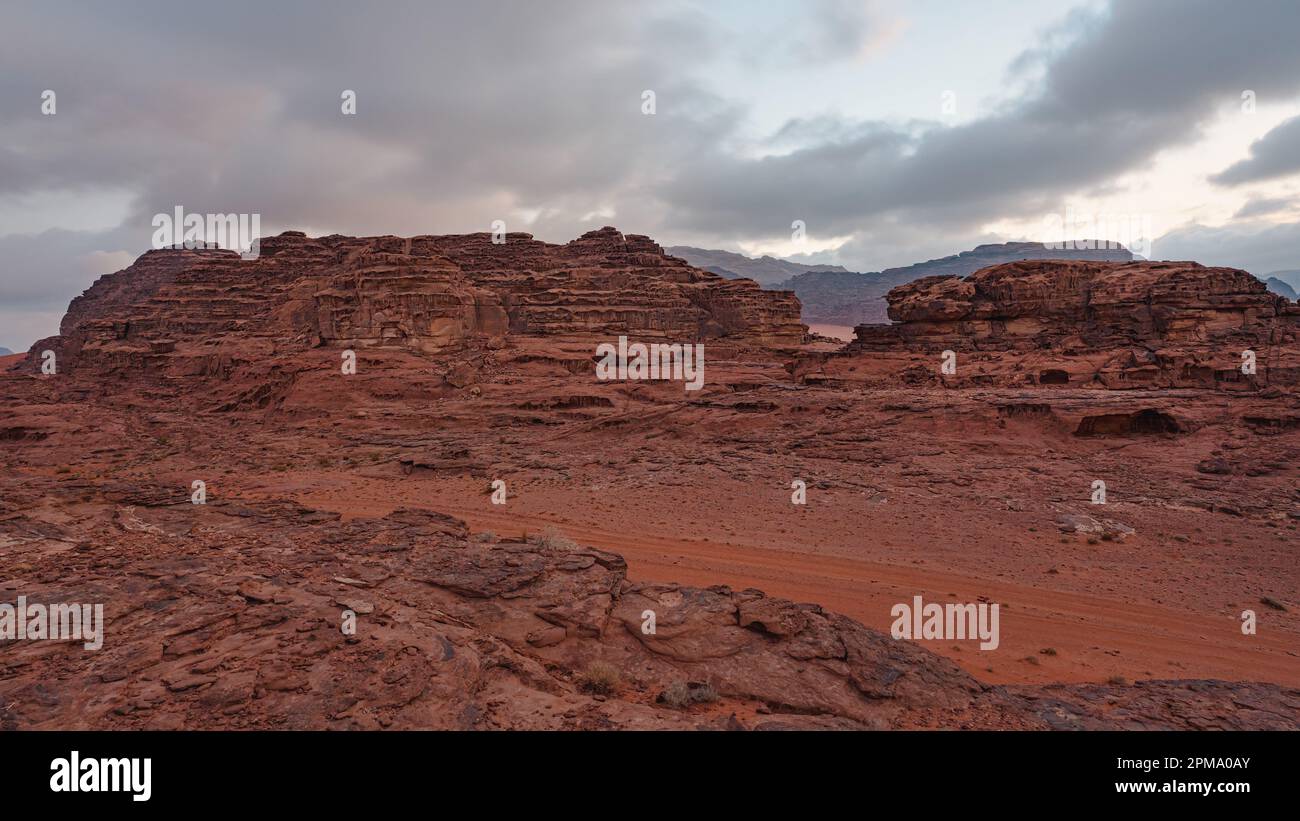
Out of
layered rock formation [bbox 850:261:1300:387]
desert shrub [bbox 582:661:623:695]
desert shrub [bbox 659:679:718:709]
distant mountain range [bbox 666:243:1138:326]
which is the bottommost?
desert shrub [bbox 659:679:718:709]

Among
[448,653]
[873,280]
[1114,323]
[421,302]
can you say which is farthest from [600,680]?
[873,280]

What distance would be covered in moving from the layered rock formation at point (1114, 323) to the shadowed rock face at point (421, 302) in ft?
49.0

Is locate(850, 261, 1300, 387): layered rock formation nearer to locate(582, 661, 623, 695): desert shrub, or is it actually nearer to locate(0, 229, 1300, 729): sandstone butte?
locate(0, 229, 1300, 729): sandstone butte

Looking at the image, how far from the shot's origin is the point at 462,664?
18.1ft

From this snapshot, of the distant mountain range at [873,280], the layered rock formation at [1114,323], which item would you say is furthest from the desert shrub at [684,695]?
the distant mountain range at [873,280]

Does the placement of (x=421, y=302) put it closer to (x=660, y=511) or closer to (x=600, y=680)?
(x=660, y=511)

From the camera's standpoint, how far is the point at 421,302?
37.3 meters

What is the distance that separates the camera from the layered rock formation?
23969 millimetres

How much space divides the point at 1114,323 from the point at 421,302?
36.6 metres

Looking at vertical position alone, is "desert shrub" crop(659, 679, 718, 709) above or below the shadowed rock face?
below

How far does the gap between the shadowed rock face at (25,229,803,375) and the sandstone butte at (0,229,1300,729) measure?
1.16 ft

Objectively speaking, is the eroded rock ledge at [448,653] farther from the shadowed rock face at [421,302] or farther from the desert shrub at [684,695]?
the shadowed rock face at [421,302]

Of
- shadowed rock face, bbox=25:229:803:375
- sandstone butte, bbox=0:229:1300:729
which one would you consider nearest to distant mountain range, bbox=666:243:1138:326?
shadowed rock face, bbox=25:229:803:375
